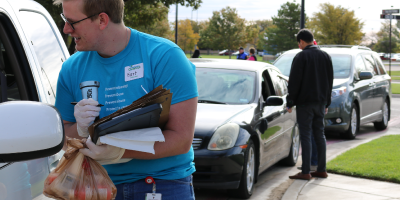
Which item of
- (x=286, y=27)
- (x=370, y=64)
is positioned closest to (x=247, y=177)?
(x=370, y=64)

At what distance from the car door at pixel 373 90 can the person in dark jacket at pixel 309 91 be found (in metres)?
4.73

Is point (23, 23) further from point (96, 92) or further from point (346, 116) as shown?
point (346, 116)

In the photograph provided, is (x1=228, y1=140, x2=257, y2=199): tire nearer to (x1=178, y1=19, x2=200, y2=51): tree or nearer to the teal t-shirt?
the teal t-shirt

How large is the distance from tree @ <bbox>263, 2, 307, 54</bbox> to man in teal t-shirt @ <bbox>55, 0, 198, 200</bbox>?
201 feet

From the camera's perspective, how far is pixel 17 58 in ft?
8.32

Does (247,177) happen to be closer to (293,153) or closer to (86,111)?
(293,153)

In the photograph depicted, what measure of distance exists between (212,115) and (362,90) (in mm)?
5916

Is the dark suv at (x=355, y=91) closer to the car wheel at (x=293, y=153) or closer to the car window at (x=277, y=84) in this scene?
the car wheel at (x=293, y=153)

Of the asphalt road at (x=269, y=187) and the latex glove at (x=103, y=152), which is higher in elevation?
the latex glove at (x=103, y=152)

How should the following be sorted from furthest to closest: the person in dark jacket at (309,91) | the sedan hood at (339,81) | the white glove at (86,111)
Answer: the sedan hood at (339,81) < the person in dark jacket at (309,91) < the white glove at (86,111)

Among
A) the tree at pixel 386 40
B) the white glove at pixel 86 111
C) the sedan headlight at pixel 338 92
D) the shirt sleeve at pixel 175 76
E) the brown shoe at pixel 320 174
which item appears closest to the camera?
Result: the white glove at pixel 86 111

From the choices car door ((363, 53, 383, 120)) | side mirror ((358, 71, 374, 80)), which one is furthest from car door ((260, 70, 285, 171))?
car door ((363, 53, 383, 120))

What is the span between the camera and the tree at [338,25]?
143ft

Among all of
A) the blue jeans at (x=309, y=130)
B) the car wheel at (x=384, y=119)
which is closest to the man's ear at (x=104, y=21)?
the blue jeans at (x=309, y=130)
